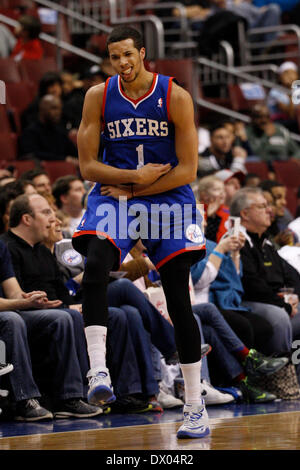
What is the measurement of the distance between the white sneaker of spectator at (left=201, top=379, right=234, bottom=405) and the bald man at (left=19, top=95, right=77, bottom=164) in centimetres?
373

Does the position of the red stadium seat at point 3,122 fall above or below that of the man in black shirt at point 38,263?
above

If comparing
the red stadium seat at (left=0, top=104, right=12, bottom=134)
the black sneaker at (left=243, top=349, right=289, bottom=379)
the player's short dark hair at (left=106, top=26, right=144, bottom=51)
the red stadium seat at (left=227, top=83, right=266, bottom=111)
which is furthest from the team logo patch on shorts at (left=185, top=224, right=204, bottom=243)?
the red stadium seat at (left=227, top=83, right=266, bottom=111)

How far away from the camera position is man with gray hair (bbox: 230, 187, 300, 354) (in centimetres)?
671

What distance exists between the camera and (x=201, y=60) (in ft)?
40.8

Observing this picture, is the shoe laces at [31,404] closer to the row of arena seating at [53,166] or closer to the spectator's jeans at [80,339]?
the spectator's jeans at [80,339]

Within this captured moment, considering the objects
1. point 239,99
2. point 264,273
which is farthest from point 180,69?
point 264,273

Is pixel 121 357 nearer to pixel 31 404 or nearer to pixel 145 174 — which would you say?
pixel 31 404

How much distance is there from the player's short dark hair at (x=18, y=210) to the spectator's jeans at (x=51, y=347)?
67cm

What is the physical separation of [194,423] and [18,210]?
2.13 metres

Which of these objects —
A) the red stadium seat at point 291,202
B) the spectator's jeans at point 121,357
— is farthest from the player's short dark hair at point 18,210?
the red stadium seat at point 291,202

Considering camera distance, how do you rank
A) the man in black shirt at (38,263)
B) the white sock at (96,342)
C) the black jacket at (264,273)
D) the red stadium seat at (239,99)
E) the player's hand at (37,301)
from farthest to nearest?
1. the red stadium seat at (239,99)
2. the black jacket at (264,273)
3. the man in black shirt at (38,263)
4. the player's hand at (37,301)
5. the white sock at (96,342)

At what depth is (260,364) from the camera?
6.15m

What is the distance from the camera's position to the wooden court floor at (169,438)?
3.84 m
